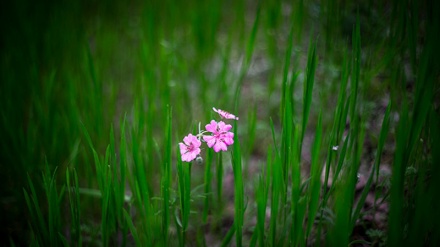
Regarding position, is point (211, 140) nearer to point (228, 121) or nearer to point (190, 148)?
point (190, 148)

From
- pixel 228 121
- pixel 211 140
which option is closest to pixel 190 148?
pixel 211 140

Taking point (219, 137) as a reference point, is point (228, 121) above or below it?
above

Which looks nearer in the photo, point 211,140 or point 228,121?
point 211,140

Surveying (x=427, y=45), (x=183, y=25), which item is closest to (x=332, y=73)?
(x=427, y=45)

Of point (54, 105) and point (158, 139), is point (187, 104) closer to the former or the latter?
point (158, 139)

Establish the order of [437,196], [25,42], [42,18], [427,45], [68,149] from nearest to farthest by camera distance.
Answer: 1. [437,196]
2. [427,45]
3. [68,149]
4. [25,42]
5. [42,18]
